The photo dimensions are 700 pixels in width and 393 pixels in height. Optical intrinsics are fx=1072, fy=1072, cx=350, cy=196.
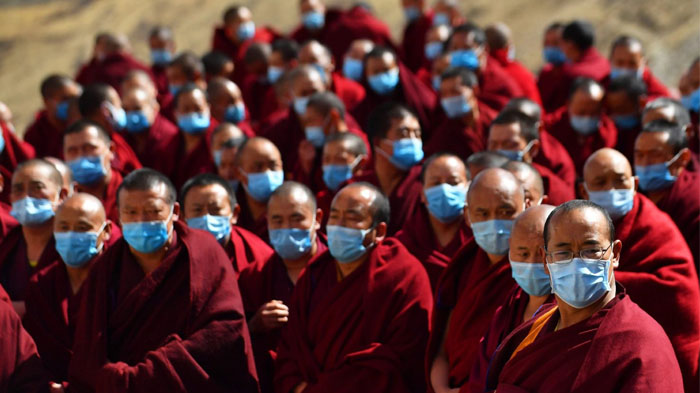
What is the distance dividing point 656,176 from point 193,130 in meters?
3.75

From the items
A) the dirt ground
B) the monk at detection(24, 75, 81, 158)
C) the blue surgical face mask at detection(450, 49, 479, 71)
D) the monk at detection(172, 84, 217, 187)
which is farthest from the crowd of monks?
the dirt ground

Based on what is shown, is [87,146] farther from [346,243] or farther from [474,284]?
[474,284]

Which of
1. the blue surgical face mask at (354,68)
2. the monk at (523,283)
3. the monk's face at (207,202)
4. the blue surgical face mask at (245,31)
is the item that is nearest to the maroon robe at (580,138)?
the blue surgical face mask at (354,68)

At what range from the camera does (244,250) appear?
19.6 ft

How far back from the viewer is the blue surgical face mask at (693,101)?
8.08 metres

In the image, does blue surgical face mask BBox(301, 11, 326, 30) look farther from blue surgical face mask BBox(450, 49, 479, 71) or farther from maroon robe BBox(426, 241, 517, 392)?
maroon robe BBox(426, 241, 517, 392)

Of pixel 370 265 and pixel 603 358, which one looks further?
pixel 370 265

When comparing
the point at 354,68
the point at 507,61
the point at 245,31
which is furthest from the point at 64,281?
the point at 245,31

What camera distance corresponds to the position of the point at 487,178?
506 cm

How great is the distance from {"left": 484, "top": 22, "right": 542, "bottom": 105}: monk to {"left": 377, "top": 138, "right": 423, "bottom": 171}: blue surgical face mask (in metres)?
2.79

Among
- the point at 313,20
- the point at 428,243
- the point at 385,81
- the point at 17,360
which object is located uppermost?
the point at 313,20

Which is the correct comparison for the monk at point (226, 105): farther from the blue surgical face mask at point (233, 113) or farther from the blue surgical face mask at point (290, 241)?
the blue surgical face mask at point (290, 241)

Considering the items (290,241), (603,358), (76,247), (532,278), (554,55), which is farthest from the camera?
(554,55)

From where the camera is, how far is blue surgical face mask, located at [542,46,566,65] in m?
10.8
